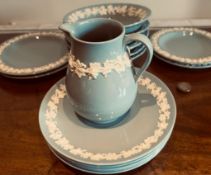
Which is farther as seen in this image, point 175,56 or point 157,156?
point 175,56

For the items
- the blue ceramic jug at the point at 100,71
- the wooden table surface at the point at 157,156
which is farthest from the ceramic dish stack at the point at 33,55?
the blue ceramic jug at the point at 100,71

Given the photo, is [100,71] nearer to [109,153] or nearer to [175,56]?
[109,153]

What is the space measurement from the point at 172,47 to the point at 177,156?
31 cm

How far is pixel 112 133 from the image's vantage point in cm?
48

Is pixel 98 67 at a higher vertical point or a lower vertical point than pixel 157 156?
higher

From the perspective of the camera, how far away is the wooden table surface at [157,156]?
462mm

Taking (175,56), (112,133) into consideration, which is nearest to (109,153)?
(112,133)

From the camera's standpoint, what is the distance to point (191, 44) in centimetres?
72

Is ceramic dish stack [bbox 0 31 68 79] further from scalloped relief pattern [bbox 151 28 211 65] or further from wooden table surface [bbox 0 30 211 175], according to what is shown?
scalloped relief pattern [bbox 151 28 211 65]

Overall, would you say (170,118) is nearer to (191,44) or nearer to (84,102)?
(84,102)

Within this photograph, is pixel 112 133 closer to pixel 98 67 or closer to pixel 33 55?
pixel 98 67

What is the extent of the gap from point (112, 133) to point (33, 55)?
1.05 feet

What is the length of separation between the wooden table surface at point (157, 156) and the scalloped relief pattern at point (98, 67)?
0.14m

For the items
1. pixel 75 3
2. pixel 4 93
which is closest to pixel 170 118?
pixel 4 93
